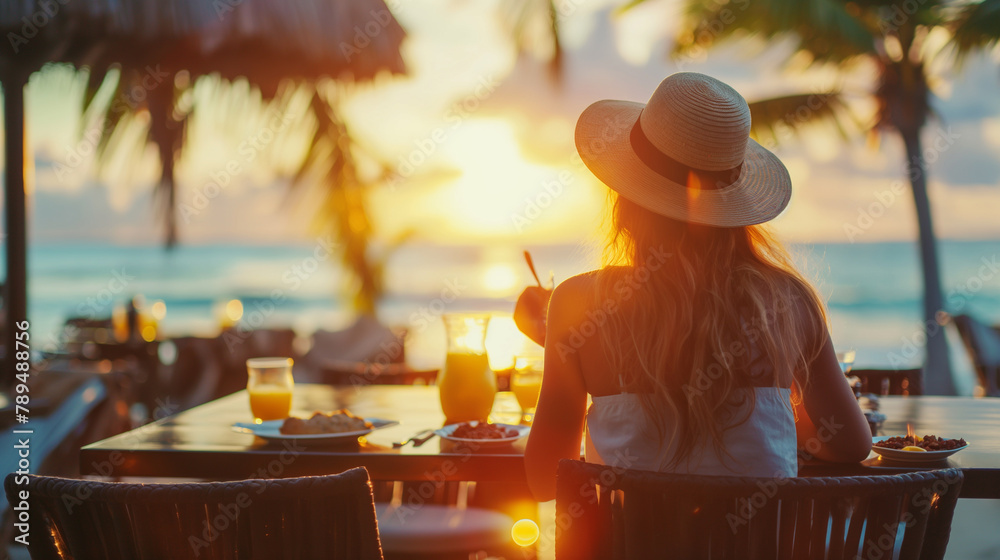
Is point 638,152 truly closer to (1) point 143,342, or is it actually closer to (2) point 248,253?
(1) point 143,342

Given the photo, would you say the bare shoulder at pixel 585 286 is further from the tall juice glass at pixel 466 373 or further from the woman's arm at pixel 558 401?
the tall juice glass at pixel 466 373

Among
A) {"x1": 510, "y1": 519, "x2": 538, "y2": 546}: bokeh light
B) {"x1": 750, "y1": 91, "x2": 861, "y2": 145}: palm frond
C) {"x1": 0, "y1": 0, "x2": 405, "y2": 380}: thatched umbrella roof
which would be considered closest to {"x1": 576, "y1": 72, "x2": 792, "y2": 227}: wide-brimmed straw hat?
{"x1": 510, "y1": 519, "x2": 538, "y2": 546}: bokeh light

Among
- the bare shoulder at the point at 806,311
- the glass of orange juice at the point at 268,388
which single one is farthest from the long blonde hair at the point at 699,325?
the glass of orange juice at the point at 268,388

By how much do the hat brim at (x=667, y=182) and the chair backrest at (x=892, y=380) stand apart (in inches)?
48.8

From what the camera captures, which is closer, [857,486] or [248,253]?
[857,486]

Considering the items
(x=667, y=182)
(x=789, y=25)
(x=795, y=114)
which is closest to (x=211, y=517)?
(x=667, y=182)

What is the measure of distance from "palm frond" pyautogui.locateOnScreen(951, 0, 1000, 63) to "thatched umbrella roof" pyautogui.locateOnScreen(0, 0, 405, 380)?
4574 mm

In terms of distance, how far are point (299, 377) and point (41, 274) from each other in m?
23.2

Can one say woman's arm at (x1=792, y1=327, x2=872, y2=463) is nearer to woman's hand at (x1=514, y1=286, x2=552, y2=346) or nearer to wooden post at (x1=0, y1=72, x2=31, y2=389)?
woman's hand at (x1=514, y1=286, x2=552, y2=346)

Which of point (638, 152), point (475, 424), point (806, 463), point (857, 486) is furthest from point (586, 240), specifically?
point (857, 486)

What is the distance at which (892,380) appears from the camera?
2621 millimetres

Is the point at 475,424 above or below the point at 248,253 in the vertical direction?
below

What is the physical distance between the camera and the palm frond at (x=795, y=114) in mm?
7500

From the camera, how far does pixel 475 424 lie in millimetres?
1810
